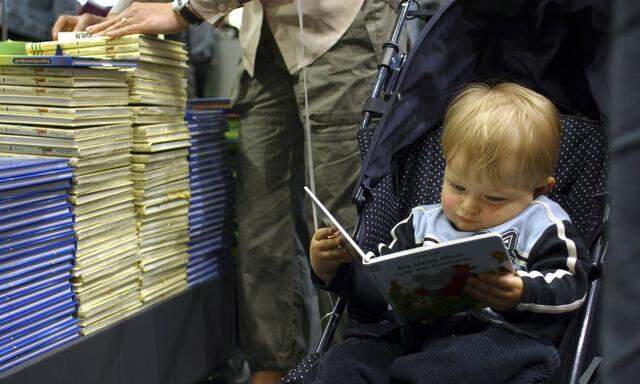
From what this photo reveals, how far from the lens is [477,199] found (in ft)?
4.95

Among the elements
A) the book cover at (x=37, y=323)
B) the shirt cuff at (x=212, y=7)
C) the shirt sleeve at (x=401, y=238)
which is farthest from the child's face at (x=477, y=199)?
the book cover at (x=37, y=323)

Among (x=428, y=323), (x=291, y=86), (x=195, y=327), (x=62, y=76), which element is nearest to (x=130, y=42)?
(x=62, y=76)

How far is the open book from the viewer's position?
1.25m

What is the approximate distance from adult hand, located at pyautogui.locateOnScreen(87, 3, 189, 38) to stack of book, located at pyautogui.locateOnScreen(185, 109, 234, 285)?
371 millimetres

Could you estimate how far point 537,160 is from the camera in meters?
1.51

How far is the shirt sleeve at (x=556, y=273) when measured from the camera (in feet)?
4.54

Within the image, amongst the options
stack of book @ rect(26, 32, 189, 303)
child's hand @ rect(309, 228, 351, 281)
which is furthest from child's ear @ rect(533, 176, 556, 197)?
stack of book @ rect(26, 32, 189, 303)

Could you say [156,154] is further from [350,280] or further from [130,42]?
[350,280]

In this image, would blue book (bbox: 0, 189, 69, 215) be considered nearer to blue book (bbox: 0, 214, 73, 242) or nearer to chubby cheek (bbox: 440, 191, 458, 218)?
blue book (bbox: 0, 214, 73, 242)

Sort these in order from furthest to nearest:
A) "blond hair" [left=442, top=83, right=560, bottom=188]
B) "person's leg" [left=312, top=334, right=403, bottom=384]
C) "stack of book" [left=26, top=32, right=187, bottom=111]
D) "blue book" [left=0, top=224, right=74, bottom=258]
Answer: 1. "stack of book" [left=26, top=32, right=187, bottom=111]
2. "blue book" [left=0, top=224, right=74, bottom=258]
3. "blond hair" [left=442, top=83, right=560, bottom=188]
4. "person's leg" [left=312, top=334, right=403, bottom=384]

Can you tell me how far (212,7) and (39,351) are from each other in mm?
1067

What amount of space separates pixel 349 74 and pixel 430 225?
2.59 ft

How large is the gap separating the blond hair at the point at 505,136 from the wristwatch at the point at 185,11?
38.0 inches

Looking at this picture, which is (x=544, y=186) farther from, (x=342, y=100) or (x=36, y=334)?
(x=36, y=334)
